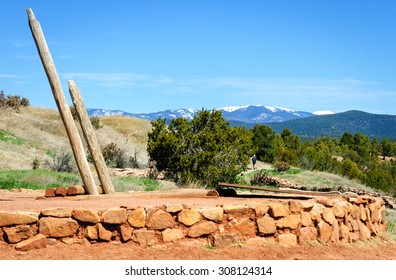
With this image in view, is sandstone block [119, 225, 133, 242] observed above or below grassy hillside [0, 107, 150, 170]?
below

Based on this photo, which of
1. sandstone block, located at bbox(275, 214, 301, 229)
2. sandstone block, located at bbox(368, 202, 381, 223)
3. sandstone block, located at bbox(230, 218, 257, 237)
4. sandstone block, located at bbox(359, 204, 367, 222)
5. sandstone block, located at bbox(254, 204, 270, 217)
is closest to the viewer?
sandstone block, located at bbox(230, 218, 257, 237)

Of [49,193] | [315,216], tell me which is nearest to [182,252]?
[315,216]

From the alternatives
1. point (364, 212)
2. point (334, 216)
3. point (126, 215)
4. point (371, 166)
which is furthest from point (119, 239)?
point (371, 166)

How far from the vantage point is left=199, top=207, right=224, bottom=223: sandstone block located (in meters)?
6.31

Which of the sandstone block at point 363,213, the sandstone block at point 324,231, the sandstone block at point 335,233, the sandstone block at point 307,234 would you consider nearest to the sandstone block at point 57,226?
the sandstone block at point 307,234

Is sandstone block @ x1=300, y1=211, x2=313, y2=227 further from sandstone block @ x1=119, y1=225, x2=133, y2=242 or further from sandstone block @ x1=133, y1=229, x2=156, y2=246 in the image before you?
sandstone block @ x1=119, y1=225, x2=133, y2=242

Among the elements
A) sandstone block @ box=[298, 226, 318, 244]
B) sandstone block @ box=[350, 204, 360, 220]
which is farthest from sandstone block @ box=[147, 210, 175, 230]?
sandstone block @ box=[350, 204, 360, 220]

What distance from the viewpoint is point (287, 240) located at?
6629mm

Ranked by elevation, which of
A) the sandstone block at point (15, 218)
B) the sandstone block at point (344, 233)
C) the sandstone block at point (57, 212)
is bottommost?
the sandstone block at point (344, 233)

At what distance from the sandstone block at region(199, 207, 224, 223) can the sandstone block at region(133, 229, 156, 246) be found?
724 mm

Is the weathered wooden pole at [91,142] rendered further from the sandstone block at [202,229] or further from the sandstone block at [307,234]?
the sandstone block at [307,234]

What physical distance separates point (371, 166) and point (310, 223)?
212 ft

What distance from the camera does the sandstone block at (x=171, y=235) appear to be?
615 cm

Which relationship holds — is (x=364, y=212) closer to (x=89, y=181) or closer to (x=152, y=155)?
(x=89, y=181)
